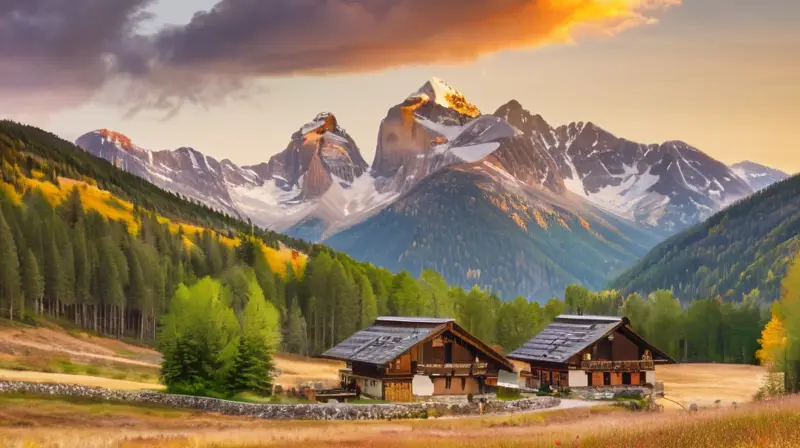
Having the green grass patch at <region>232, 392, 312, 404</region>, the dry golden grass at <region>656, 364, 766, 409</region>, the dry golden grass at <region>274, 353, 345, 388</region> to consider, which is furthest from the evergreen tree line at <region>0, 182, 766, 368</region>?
the green grass patch at <region>232, 392, 312, 404</region>

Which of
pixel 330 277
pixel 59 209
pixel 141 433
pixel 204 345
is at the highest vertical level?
pixel 59 209

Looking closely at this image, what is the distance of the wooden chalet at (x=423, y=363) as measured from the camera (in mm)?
77562

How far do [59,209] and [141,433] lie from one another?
149784 millimetres

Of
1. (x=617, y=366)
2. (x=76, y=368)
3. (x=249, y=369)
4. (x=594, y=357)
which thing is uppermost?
(x=594, y=357)

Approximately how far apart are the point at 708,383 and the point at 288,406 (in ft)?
209

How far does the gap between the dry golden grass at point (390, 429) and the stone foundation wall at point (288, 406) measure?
210cm

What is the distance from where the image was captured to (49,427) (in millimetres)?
57906

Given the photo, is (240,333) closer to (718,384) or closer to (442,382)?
(442,382)

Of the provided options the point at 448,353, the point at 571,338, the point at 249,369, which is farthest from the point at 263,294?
the point at 249,369

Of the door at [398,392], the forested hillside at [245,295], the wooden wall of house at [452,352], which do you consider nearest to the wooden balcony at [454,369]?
the wooden wall of house at [452,352]

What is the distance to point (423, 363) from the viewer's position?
259 feet

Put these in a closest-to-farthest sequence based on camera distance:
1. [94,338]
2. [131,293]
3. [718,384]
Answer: [718,384], [94,338], [131,293]

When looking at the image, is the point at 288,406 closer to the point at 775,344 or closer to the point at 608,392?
the point at 608,392

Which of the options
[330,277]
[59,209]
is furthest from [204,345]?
[59,209]
